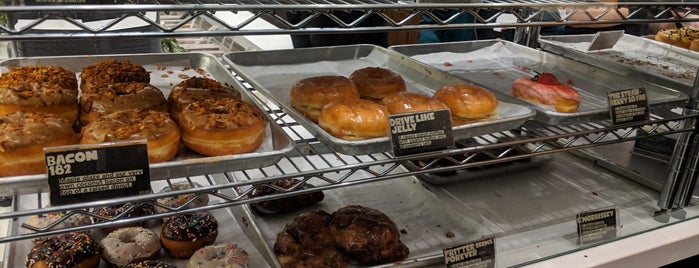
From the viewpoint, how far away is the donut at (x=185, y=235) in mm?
1547

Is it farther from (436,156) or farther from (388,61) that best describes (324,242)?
(388,61)

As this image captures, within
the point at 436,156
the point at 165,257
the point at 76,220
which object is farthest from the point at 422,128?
the point at 76,220

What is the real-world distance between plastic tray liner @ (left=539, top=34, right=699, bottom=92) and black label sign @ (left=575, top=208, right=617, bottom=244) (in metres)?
0.62

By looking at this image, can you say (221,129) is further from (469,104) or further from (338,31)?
(469,104)

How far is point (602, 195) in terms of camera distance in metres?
2.00

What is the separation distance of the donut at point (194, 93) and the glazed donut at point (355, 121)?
0.98ft

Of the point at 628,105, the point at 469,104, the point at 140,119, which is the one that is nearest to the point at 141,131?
the point at 140,119

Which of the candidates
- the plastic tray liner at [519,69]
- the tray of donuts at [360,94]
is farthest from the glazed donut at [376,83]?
the plastic tray liner at [519,69]

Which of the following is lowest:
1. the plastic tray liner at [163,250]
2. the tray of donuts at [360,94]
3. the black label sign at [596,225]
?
the plastic tray liner at [163,250]

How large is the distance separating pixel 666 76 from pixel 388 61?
105cm

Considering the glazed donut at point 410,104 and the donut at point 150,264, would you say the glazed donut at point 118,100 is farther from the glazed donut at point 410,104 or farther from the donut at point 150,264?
the glazed donut at point 410,104

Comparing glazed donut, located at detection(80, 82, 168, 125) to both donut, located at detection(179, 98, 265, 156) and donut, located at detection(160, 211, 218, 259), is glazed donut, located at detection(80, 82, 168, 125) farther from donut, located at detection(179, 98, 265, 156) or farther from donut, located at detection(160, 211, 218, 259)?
donut, located at detection(160, 211, 218, 259)

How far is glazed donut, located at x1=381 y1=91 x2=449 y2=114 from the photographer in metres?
1.50

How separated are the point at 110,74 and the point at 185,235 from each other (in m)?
0.52
